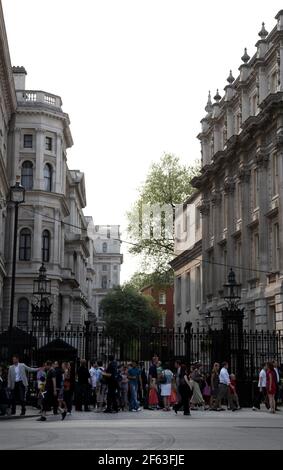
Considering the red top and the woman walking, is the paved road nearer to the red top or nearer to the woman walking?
the woman walking

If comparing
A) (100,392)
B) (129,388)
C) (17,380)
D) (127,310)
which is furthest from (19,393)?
(127,310)

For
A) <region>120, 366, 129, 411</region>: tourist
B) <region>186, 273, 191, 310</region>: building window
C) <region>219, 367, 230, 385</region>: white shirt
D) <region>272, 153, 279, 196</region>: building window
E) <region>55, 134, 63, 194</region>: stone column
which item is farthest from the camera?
<region>55, 134, 63, 194</region>: stone column

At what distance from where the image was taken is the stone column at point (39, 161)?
2430 inches

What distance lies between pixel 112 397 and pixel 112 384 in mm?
759

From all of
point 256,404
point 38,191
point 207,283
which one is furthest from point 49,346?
point 38,191

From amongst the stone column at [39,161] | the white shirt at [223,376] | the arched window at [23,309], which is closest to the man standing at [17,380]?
the white shirt at [223,376]

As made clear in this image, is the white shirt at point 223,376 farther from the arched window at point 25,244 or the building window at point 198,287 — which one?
the arched window at point 25,244

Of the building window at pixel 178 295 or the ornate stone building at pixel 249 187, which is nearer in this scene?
the ornate stone building at pixel 249 187

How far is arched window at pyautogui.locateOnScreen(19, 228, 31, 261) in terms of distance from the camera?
61281 millimetres

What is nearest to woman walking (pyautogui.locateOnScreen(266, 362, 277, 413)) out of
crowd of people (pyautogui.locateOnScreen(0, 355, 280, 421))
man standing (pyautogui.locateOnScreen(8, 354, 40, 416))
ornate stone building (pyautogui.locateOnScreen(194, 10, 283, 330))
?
crowd of people (pyautogui.locateOnScreen(0, 355, 280, 421))

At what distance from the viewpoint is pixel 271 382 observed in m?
24.5

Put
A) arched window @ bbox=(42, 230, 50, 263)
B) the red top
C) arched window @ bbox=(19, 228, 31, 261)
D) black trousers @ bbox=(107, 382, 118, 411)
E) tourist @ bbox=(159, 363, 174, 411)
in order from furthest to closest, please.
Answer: arched window @ bbox=(42, 230, 50, 263) → arched window @ bbox=(19, 228, 31, 261) → tourist @ bbox=(159, 363, 174, 411) → the red top → black trousers @ bbox=(107, 382, 118, 411)

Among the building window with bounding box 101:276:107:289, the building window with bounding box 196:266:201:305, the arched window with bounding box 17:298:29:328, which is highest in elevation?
the building window with bounding box 101:276:107:289

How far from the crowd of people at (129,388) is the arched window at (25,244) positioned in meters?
33.9
